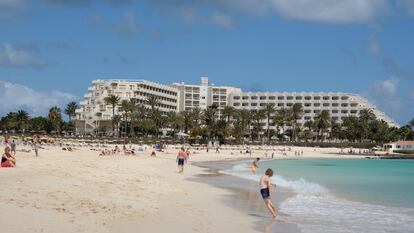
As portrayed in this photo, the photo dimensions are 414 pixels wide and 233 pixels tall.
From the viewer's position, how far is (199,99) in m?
178

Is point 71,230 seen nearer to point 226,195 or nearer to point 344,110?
point 226,195

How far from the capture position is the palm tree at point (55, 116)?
140750 millimetres

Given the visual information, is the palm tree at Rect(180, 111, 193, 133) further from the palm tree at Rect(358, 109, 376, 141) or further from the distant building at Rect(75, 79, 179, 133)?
the palm tree at Rect(358, 109, 376, 141)

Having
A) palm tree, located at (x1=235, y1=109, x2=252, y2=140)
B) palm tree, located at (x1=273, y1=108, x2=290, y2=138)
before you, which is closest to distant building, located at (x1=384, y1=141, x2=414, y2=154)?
palm tree, located at (x1=273, y1=108, x2=290, y2=138)

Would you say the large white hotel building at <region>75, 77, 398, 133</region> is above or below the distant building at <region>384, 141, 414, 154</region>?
above

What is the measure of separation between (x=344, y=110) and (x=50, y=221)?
165m

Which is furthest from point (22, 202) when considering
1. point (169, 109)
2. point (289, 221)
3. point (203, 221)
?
point (169, 109)

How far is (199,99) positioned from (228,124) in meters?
49.0

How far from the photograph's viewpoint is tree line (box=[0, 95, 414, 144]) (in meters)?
127

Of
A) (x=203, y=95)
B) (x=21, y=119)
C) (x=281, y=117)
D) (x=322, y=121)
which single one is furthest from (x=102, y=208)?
(x=203, y=95)

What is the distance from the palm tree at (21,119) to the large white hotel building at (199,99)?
13.9 meters

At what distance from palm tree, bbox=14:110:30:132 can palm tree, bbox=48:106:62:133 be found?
693 cm

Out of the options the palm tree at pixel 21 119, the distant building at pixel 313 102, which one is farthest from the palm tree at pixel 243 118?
the palm tree at pixel 21 119

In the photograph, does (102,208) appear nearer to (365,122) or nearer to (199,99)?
(365,122)
